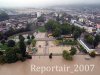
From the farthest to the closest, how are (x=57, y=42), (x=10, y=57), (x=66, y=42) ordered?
(x=57, y=42)
(x=66, y=42)
(x=10, y=57)

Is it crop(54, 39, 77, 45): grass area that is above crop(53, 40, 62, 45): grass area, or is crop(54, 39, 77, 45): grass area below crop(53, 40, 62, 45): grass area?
above

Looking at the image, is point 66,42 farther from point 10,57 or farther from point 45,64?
point 10,57

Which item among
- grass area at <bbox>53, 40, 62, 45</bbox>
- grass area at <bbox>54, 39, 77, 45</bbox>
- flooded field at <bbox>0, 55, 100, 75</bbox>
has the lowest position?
flooded field at <bbox>0, 55, 100, 75</bbox>

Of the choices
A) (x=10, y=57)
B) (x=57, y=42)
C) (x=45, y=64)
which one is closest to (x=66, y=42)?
(x=57, y=42)

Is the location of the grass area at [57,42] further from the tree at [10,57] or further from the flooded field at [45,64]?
the tree at [10,57]

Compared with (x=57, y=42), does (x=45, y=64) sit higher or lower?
lower

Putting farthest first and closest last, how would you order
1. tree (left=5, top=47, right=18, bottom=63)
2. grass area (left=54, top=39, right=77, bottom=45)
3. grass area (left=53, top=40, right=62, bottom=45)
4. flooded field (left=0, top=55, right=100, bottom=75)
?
grass area (left=53, top=40, right=62, bottom=45) → grass area (left=54, top=39, right=77, bottom=45) → tree (left=5, top=47, right=18, bottom=63) → flooded field (left=0, top=55, right=100, bottom=75)

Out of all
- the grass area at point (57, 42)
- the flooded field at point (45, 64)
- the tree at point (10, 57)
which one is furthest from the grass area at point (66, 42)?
the tree at point (10, 57)

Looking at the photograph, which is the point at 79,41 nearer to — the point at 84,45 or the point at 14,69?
the point at 84,45

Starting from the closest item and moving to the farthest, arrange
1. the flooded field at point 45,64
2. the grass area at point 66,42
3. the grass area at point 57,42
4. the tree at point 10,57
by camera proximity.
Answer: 1. the flooded field at point 45,64
2. the tree at point 10,57
3. the grass area at point 66,42
4. the grass area at point 57,42

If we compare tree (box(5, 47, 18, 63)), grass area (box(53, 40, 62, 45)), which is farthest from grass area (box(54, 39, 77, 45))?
tree (box(5, 47, 18, 63))

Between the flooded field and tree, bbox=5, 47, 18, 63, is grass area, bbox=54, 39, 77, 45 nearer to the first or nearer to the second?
the flooded field

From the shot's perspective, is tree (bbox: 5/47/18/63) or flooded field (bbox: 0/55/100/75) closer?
flooded field (bbox: 0/55/100/75)
